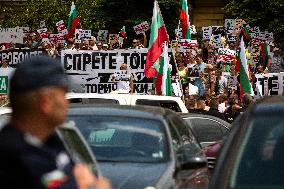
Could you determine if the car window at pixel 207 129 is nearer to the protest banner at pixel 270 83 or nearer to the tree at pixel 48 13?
the protest banner at pixel 270 83

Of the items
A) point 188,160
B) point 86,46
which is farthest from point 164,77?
point 188,160

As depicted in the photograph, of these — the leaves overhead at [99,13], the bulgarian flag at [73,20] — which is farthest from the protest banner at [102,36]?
the leaves overhead at [99,13]

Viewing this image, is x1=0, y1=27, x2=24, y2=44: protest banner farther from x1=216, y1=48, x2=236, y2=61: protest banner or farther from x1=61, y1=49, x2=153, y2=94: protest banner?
x1=61, y1=49, x2=153, y2=94: protest banner

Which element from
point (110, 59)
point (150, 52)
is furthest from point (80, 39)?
point (150, 52)

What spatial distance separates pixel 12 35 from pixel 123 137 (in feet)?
85.0

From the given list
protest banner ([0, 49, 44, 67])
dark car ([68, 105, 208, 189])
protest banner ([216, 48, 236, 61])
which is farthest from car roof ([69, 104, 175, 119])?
protest banner ([0, 49, 44, 67])

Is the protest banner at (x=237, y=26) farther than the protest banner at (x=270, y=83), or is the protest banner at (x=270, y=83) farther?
the protest banner at (x=237, y=26)

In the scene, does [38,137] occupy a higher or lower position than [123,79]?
higher

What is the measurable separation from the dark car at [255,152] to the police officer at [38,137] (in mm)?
2067

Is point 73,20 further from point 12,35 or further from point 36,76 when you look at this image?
point 36,76

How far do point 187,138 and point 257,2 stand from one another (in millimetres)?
29046

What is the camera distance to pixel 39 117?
4.14 meters

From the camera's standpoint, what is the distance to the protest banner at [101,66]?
2405 cm

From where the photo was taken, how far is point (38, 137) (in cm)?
413
